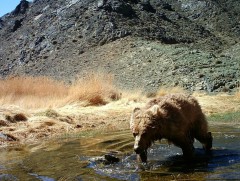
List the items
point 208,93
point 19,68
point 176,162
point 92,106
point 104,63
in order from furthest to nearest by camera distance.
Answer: point 19,68 → point 104,63 → point 208,93 → point 92,106 → point 176,162

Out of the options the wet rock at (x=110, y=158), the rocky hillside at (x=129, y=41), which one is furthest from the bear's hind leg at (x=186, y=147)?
the rocky hillside at (x=129, y=41)

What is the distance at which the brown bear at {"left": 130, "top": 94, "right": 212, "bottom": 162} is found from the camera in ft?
23.4

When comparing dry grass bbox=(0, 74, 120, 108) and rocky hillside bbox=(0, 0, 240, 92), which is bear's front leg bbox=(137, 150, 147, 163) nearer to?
dry grass bbox=(0, 74, 120, 108)

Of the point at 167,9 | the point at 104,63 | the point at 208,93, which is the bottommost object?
the point at 208,93

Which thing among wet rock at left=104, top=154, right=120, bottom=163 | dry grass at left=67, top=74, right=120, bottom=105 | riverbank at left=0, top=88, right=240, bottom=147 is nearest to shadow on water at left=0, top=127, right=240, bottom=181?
wet rock at left=104, top=154, right=120, bottom=163

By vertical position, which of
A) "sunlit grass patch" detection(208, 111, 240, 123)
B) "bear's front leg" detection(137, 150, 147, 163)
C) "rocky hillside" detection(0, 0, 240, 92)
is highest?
"rocky hillside" detection(0, 0, 240, 92)

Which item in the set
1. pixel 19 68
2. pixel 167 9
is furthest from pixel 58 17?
pixel 167 9

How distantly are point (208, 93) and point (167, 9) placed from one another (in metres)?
26.6

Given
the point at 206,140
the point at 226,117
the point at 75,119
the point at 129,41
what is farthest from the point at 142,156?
the point at 129,41

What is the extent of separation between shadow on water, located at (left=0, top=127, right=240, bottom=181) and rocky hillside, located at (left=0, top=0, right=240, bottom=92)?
521 inches

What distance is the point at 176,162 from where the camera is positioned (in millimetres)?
7871

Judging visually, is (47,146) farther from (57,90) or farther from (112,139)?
(57,90)

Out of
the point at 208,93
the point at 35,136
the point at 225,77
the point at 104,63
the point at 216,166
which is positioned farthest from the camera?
the point at 104,63

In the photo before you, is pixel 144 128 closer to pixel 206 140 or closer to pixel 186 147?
pixel 186 147
